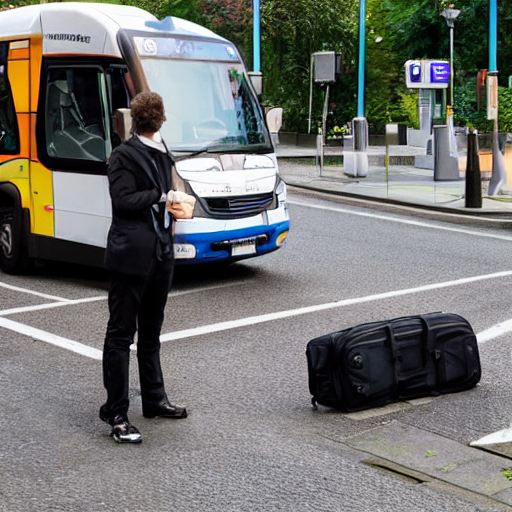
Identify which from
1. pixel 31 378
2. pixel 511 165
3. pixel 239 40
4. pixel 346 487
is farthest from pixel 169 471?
pixel 239 40

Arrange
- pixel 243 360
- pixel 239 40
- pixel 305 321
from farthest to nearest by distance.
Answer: pixel 239 40 → pixel 305 321 → pixel 243 360

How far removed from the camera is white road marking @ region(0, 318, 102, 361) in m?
8.80

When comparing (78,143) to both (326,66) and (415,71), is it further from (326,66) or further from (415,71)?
(415,71)

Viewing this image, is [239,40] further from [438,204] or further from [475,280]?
[475,280]

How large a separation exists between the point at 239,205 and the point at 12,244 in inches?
105

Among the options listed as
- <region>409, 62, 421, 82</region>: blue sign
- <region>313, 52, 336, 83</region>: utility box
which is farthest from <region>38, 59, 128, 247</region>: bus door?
<region>409, 62, 421, 82</region>: blue sign

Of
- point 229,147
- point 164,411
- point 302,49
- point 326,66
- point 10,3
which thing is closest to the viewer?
point 164,411

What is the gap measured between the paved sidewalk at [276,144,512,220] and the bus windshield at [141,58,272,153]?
24.8 ft

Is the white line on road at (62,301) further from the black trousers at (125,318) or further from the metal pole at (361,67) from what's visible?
the metal pole at (361,67)

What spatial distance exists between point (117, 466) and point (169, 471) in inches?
11.5

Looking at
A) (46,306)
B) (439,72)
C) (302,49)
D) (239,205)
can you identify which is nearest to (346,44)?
(302,49)

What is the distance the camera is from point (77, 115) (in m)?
11.8

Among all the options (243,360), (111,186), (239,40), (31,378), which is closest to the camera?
(111,186)

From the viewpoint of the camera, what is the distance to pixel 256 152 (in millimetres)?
11969
